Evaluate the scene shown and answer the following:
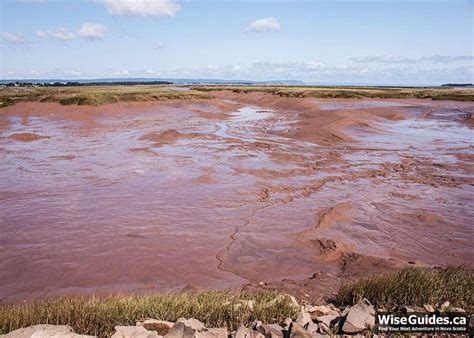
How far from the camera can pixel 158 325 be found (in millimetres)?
4617

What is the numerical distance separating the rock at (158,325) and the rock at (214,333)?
15.6 inches

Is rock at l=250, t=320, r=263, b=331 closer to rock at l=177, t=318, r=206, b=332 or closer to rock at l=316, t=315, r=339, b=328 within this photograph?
rock at l=177, t=318, r=206, b=332

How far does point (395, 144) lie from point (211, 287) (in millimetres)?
17581

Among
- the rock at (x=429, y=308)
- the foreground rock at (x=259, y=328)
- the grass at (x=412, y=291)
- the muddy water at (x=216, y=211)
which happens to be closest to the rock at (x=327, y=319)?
the foreground rock at (x=259, y=328)

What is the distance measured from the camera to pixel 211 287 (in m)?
6.78

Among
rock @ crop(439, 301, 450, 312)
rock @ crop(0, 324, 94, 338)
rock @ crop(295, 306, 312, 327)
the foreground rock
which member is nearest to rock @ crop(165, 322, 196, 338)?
the foreground rock

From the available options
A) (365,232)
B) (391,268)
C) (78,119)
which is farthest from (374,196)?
(78,119)

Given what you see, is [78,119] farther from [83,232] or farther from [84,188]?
[83,232]

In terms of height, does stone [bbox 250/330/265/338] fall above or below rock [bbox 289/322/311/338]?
below

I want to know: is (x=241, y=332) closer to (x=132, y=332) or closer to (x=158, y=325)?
(x=158, y=325)

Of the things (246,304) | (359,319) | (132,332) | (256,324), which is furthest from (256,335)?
(132,332)

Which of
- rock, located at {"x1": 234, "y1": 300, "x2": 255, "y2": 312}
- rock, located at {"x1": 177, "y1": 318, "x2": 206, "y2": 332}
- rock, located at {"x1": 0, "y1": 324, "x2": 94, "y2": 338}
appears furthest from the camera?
rock, located at {"x1": 234, "y1": 300, "x2": 255, "y2": 312}

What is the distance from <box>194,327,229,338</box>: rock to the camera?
4.42m

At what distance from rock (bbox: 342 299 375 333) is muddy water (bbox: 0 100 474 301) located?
2325 millimetres
